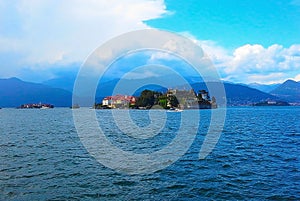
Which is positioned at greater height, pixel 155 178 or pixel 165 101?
pixel 165 101

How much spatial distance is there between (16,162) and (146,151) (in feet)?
30.0

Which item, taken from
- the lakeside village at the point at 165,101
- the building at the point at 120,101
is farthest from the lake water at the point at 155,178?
the building at the point at 120,101

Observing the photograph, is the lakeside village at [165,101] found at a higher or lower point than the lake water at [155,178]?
higher

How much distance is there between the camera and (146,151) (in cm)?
2345

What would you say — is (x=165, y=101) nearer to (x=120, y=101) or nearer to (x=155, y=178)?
(x=120, y=101)

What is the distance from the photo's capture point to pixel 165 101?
5507 inches

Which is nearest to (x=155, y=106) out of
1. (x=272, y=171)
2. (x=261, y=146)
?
(x=261, y=146)

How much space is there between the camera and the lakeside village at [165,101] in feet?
448

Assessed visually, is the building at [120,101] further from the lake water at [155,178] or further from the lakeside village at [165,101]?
the lake water at [155,178]

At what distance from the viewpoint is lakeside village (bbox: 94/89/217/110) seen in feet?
448

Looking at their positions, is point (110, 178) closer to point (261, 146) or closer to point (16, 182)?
point (16, 182)

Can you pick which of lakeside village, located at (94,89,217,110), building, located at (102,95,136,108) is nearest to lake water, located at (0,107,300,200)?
lakeside village, located at (94,89,217,110)

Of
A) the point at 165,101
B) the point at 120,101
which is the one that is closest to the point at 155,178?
the point at 165,101

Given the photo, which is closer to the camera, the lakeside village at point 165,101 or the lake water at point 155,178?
the lake water at point 155,178
